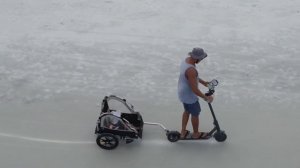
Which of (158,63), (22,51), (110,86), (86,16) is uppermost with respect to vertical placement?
(86,16)

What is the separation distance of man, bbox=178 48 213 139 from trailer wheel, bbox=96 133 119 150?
3.10 feet

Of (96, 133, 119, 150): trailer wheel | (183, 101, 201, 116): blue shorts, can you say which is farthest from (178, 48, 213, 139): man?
(96, 133, 119, 150): trailer wheel

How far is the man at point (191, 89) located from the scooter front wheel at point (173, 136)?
3.2 inches

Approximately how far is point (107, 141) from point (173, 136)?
910 mm

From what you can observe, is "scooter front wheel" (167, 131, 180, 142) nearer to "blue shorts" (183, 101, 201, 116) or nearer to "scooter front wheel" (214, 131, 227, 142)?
"blue shorts" (183, 101, 201, 116)

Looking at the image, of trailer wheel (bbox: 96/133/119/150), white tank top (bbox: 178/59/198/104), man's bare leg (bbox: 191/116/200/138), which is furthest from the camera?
man's bare leg (bbox: 191/116/200/138)

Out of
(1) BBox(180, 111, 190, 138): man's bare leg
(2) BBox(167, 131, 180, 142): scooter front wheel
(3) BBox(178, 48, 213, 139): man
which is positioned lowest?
(2) BBox(167, 131, 180, 142): scooter front wheel

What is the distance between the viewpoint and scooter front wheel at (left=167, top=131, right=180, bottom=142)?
250 inches

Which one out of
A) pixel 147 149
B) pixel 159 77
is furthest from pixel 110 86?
pixel 147 149

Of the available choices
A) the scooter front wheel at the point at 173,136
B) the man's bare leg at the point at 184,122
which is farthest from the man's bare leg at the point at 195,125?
the scooter front wheel at the point at 173,136

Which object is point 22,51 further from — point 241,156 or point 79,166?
point 241,156

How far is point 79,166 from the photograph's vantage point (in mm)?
6012

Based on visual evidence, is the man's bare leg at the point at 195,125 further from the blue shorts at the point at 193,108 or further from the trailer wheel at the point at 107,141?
the trailer wheel at the point at 107,141

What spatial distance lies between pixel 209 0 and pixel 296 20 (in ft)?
6.94
